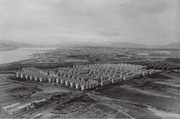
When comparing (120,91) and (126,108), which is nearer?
(126,108)

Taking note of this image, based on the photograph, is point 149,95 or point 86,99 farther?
point 149,95

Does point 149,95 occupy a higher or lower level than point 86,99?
lower

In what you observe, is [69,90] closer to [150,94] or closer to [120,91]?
[120,91]

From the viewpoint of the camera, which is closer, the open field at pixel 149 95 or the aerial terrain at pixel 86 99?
the aerial terrain at pixel 86 99

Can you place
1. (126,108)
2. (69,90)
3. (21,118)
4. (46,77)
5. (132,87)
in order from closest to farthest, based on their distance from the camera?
(21,118) → (126,108) → (69,90) → (132,87) → (46,77)

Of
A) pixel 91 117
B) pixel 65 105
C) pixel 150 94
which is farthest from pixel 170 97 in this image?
pixel 65 105

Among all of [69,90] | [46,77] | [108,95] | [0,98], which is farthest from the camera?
[46,77]

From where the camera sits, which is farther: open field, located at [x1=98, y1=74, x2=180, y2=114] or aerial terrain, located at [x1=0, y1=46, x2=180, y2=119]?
open field, located at [x1=98, y1=74, x2=180, y2=114]

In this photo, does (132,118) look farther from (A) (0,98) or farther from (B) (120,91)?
(A) (0,98)

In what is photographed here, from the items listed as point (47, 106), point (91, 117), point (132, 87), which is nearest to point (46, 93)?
point (47, 106)
